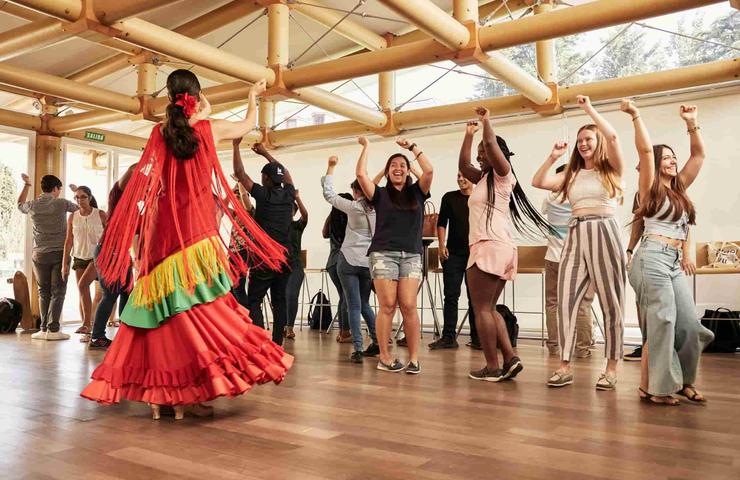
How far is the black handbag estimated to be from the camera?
5.83 m

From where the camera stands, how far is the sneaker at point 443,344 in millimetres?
6025

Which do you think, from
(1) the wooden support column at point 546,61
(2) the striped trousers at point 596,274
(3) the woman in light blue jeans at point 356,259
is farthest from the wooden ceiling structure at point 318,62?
(2) the striped trousers at point 596,274

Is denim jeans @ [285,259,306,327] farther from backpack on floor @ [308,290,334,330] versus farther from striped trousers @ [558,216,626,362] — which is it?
striped trousers @ [558,216,626,362]

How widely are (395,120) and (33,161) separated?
4.80 meters

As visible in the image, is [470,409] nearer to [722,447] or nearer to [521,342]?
[722,447]

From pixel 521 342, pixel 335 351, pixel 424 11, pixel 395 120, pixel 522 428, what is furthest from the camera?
pixel 395 120

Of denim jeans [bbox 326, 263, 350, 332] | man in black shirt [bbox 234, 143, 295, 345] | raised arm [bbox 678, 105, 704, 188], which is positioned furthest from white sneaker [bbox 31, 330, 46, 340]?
raised arm [bbox 678, 105, 704, 188]

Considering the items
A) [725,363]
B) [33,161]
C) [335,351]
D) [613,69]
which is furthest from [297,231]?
[33,161]

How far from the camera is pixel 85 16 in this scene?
5.25 m

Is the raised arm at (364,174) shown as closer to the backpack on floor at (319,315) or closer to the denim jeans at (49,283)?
the backpack on floor at (319,315)

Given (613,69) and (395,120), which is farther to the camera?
(395,120)

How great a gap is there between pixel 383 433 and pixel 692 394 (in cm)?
174

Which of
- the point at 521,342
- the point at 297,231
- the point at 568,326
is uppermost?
the point at 297,231

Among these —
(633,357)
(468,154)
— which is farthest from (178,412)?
(633,357)
